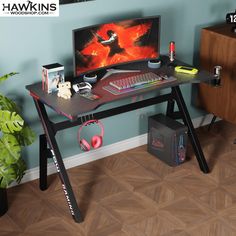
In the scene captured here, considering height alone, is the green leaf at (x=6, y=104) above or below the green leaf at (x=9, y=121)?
above

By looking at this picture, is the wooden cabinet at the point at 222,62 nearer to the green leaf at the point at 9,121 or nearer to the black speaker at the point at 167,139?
the black speaker at the point at 167,139

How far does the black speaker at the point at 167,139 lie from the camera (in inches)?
145

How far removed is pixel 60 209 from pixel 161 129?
103 cm

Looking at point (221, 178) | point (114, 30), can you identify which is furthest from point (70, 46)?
point (221, 178)

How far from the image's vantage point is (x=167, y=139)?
373cm

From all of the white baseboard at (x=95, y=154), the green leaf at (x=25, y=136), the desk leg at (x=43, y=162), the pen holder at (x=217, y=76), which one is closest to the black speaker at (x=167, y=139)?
the white baseboard at (x=95, y=154)

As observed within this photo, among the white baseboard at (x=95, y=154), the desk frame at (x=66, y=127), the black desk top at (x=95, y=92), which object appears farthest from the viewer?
the white baseboard at (x=95, y=154)

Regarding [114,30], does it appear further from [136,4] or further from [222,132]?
[222,132]

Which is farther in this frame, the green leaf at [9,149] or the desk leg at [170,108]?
the desk leg at [170,108]

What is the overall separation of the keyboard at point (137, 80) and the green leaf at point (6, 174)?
33.0 inches

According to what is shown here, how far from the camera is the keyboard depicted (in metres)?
3.12

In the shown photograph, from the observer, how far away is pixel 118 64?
3428mm

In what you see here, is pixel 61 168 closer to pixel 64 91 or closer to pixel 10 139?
pixel 10 139

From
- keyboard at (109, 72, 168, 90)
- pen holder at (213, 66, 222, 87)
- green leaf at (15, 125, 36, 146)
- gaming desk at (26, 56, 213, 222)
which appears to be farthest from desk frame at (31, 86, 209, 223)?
pen holder at (213, 66, 222, 87)
